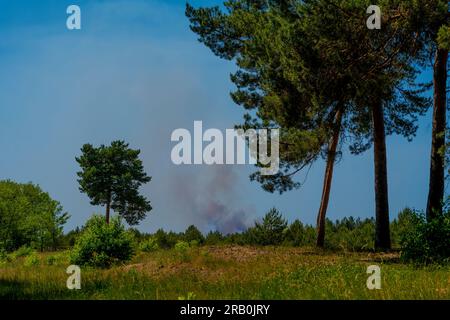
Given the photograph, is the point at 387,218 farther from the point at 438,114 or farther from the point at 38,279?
the point at 38,279

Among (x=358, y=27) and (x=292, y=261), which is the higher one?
(x=358, y=27)

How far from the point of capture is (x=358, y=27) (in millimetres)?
15703

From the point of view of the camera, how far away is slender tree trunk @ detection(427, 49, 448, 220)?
17.0 m

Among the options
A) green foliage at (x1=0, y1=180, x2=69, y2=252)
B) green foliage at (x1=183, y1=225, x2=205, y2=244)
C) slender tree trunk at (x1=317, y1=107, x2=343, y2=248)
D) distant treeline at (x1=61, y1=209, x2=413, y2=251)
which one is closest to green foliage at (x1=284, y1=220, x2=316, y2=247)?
distant treeline at (x1=61, y1=209, x2=413, y2=251)

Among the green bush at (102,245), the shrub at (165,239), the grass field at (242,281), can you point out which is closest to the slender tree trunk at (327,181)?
the grass field at (242,281)

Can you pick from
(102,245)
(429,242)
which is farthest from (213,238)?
(429,242)

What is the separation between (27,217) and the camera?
32562 mm

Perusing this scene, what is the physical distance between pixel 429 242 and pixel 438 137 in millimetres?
4509

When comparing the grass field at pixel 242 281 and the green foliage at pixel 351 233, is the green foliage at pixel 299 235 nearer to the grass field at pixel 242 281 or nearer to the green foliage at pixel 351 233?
the green foliage at pixel 351 233

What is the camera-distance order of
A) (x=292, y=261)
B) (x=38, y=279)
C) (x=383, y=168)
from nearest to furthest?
(x=38, y=279)
(x=292, y=261)
(x=383, y=168)

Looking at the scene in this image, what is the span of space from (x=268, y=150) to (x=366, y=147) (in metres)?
4.59

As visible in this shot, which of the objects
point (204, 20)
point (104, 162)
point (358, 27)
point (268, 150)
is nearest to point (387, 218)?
point (268, 150)

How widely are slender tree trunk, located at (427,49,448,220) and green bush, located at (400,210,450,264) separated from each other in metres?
2.92
